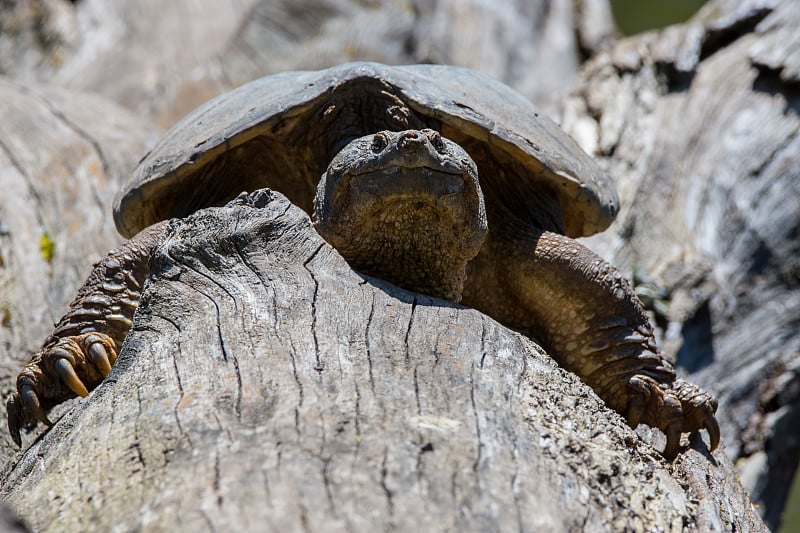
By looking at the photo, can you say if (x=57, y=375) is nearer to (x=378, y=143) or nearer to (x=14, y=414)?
(x=14, y=414)

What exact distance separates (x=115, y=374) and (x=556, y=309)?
1423 mm

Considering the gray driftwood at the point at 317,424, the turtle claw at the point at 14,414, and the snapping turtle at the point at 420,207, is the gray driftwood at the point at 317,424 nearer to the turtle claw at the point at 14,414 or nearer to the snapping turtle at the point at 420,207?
the snapping turtle at the point at 420,207

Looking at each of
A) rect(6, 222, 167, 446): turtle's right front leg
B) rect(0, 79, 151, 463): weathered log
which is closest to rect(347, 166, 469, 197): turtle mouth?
rect(6, 222, 167, 446): turtle's right front leg

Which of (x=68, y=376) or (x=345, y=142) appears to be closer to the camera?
(x=68, y=376)

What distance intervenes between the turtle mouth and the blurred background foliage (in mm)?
10741

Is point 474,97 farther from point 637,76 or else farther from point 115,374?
point 637,76

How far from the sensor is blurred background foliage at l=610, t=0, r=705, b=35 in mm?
12188

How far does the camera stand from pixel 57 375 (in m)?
2.57

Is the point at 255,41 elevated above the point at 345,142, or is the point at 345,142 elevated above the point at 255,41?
the point at 255,41

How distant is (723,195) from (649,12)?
8.96 meters

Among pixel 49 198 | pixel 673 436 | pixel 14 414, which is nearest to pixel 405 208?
pixel 673 436

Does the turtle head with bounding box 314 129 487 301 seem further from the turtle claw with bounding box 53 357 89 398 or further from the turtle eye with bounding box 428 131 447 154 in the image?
the turtle claw with bounding box 53 357 89 398

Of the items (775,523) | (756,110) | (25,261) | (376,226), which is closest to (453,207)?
(376,226)

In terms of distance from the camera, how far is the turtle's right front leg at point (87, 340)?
2.53 m
